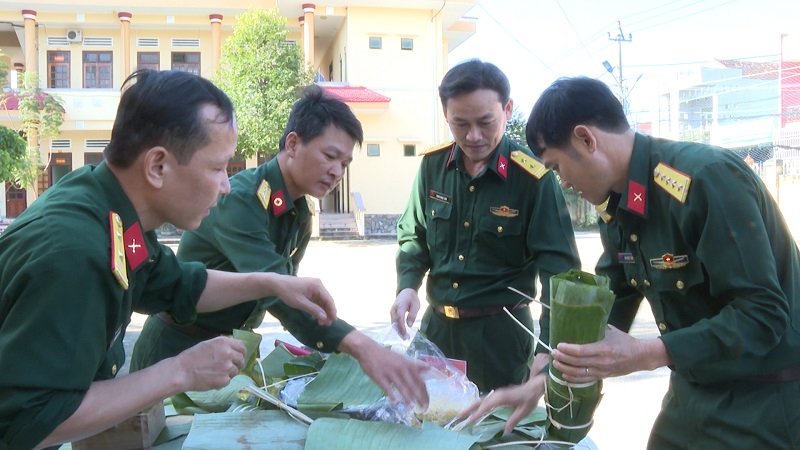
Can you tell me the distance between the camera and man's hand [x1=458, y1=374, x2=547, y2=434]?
63.7 inches

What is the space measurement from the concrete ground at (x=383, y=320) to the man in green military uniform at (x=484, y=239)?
60cm

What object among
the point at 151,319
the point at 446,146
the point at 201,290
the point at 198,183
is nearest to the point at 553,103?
the point at 198,183

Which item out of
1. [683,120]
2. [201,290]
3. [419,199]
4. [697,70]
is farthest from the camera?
A: [697,70]

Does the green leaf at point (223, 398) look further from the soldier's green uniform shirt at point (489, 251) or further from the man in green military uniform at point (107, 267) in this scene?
the soldier's green uniform shirt at point (489, 251)

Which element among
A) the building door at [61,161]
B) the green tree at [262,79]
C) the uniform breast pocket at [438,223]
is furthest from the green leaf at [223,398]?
the building door at [61,161]

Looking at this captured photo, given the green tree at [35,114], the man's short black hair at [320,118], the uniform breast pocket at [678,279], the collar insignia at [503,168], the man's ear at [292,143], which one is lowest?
the uniform breast pocket at [678,279]

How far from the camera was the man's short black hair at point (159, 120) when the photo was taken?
141 centimetres

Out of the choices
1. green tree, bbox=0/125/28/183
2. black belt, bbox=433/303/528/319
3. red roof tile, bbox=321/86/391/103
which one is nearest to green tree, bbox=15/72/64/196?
red roof tile, bbox=321/86/391/103

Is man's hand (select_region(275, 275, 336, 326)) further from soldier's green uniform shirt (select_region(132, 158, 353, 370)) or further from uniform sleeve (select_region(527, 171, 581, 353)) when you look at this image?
uniform sleeve (select_region(527, 171, 581, 353))

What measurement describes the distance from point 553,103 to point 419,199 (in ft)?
4.57

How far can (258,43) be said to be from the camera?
61.7 ft

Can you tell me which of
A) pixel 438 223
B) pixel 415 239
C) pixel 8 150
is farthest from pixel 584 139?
pixel 8 150

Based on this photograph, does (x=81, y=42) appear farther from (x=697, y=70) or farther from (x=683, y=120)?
(x=697, y=70)

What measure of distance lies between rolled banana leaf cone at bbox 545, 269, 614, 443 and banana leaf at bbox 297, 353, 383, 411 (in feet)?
1.51
